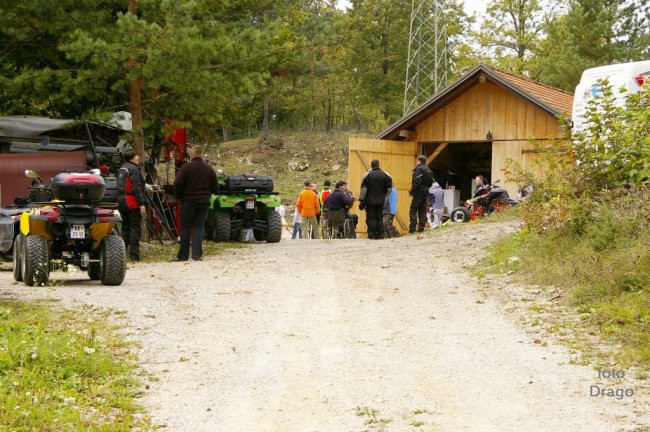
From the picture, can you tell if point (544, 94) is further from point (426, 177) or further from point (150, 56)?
point (150, 56)

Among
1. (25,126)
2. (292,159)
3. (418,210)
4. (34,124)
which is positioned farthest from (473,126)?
(292,159)

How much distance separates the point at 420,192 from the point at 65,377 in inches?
511

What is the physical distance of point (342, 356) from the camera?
6.70 meters

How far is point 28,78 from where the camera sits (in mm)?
15305

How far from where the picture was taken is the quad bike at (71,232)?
10008mm

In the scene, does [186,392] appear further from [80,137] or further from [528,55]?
[528,55]

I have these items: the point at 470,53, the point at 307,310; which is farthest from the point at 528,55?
the point at 307,310

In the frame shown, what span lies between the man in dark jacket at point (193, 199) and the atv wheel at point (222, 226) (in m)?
3.28

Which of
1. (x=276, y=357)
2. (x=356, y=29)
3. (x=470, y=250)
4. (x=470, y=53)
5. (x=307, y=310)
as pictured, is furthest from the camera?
(x=470, y=53)

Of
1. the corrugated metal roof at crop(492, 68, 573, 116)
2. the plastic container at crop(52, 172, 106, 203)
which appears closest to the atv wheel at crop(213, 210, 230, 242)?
the plastic container at crop(52, 172, 106, 203)

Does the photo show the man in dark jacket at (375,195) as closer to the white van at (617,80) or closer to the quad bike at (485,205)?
the quad bike at (485,205)

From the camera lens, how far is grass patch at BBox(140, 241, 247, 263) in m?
14.7

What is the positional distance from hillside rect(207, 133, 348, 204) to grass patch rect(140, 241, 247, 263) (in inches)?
874

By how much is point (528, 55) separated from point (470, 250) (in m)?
37.7
